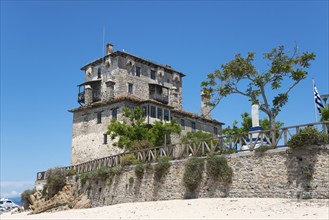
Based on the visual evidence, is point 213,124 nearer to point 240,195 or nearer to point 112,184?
point 112,184

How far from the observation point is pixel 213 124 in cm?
5153

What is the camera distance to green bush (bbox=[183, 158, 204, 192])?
20000 mm

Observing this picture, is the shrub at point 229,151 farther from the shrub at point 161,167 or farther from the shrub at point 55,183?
the shrub at point 55,183

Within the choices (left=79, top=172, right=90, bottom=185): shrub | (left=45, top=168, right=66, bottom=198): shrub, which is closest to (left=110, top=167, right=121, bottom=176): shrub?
(left=79, top=172, right=90, bottom=185): shrub

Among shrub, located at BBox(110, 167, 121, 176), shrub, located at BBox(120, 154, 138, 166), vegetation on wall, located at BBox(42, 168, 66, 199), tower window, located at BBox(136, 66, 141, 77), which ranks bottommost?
vegetation on wall, located at BBox(42, 168, 66, 199)

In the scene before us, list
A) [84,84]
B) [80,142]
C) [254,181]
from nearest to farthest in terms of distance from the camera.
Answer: [254,181] < [80,142] < [84,84]

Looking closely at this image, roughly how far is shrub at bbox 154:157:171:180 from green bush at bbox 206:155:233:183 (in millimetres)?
2841

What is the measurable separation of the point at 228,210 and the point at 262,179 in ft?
9.52

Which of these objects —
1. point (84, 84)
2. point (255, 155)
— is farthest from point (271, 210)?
point (84, 84)

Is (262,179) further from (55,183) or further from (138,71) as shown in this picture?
(138,71)

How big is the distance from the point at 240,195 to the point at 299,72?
38.6ft

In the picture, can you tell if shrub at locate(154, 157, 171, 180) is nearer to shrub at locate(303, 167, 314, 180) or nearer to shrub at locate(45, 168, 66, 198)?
shrub at locate(303, 167, 314, 180)

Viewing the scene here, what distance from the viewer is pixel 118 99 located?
40.8 meters

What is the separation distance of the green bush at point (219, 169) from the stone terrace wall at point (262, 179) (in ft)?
0.81
